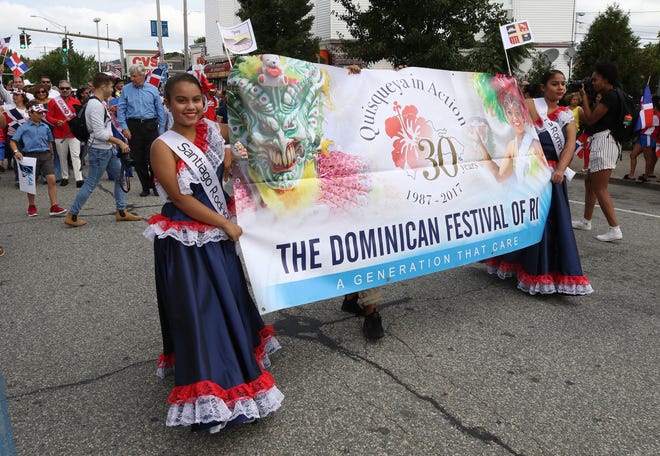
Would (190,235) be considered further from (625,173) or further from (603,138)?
(625,173)

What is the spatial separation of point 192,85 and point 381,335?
6.51ft

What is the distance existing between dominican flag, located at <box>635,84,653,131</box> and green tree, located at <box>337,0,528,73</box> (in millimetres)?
6400

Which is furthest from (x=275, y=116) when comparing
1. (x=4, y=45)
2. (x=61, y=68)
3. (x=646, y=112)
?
(x=61, y=68)

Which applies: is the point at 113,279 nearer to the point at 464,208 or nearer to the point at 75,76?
the point at 464,208

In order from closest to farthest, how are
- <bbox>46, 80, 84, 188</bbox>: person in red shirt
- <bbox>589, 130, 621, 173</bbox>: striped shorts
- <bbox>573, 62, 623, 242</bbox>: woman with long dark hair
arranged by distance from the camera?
1. <bbox>573, 62, 623, 242</bbox>: woman with long dark hair
2. <bbox>589, 130, 621, 173</bbox>: striped shorts
3. <bbox>46, 80, 84, 188</bbox>: person in red shirt

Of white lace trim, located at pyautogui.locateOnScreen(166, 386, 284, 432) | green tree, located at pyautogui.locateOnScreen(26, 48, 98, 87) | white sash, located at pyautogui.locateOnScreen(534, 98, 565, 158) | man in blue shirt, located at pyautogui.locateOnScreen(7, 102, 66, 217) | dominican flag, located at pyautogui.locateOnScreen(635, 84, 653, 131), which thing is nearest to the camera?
white lace trim, located at pyautogui.locateOnScreen(166, 386, 284, 432)

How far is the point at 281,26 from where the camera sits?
26.9m

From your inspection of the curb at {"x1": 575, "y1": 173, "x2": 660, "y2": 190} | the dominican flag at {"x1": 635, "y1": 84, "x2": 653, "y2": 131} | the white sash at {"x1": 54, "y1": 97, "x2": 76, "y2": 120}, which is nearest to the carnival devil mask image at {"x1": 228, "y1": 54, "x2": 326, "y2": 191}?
the white sash at {"x1": 54, "y1": 97, "x2": 76, "y2": 120}

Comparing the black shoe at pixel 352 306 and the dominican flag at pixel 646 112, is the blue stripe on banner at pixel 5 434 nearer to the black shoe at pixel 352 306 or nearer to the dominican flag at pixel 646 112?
the black shoe at pixel 352 306

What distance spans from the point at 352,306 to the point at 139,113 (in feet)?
18.5

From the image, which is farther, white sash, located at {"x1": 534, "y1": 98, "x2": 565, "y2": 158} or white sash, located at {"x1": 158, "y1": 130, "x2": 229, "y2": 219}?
white sash, located at {"x1": 534, "y1": 98, "x2": 565, "y2": 158}

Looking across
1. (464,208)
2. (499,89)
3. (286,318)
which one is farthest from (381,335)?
(499,89)

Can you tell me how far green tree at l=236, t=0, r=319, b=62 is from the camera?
26078mm

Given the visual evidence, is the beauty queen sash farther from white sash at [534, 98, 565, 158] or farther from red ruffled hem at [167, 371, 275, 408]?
red ruffled hem at [167, 371, 275, 408]
